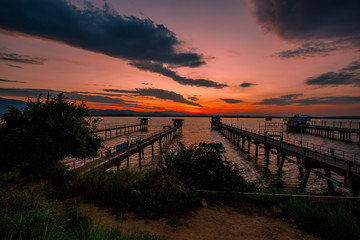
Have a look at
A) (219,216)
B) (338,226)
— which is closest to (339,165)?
(338,226)

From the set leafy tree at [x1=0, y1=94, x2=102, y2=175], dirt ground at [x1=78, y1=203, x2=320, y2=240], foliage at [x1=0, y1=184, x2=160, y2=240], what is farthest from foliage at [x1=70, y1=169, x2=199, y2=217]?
leafy tree at [x1=0, y1=94, x2=102, y2=175]

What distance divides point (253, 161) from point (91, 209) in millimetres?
33049

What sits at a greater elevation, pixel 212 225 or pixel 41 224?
pixel 41 224

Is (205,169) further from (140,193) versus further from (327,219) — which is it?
(327,219)

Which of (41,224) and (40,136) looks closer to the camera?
(41,224)

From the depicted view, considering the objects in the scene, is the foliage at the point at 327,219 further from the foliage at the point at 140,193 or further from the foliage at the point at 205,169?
the foliage at the point at 140,193

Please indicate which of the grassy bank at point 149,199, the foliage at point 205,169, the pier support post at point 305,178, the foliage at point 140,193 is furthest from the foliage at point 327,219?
the pier support post at point 305,178

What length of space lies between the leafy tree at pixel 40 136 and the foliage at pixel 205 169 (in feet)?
23.8

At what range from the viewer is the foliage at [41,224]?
11.9 ft

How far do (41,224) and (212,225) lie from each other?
483 cm

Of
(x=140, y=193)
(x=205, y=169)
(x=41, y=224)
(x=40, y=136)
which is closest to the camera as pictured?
(x=41, y=224)

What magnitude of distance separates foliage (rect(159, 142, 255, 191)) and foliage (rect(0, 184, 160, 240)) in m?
4.26

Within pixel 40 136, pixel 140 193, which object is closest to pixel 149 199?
pixel 140 193

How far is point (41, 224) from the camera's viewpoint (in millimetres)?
3936
